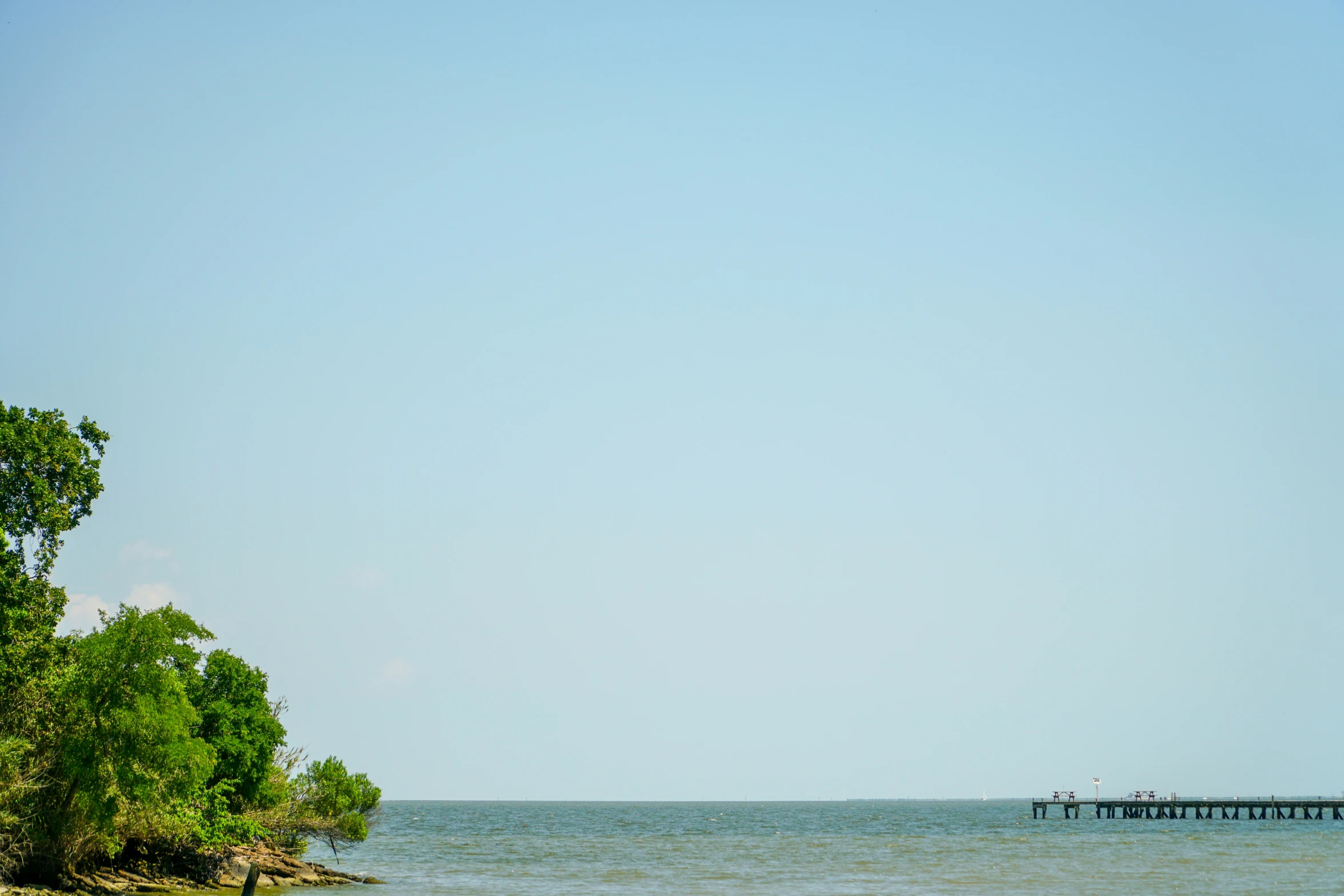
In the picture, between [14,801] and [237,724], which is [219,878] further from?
[14,801]

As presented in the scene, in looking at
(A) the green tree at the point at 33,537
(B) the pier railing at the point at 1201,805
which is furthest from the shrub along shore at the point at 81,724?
(B) the pier railing at the point at 1201,805

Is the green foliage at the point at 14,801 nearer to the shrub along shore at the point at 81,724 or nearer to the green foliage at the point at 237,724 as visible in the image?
the shrub along shore at the point at 81,724

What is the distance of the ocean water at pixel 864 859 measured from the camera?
58.7 meters

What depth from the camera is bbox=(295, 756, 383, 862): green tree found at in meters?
59.5

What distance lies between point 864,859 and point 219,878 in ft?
154

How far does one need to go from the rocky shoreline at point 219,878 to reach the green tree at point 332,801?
254 centimetres

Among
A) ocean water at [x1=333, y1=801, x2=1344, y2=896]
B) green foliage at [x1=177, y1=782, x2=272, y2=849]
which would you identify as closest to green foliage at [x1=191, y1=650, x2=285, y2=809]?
green foliage at [x1=177, y1=782, x2=272, y2=849]

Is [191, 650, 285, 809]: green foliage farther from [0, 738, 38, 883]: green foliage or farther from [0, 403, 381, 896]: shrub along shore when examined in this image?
[0, 738, 38, 883]: green foliage

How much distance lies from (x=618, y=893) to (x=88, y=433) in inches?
1259

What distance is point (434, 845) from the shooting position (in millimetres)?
99062

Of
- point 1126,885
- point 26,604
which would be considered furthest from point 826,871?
point 26,604

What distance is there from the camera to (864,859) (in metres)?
80.8

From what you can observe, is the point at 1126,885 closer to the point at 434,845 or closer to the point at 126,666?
the point at 126,666

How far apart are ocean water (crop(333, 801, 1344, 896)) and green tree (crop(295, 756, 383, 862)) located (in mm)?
3545
